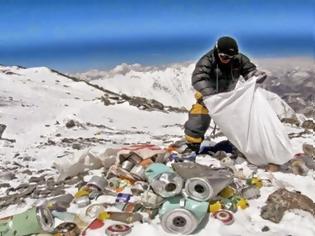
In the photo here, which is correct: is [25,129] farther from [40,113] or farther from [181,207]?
[181,207]

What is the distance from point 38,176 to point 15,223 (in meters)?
2.44

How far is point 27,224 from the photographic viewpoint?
4.72m

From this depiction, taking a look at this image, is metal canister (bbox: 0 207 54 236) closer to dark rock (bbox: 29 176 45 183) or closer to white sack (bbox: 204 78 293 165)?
dark rock (bbox: 29 176 45 183)

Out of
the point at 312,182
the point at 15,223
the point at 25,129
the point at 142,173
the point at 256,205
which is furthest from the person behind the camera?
the point at 25,129

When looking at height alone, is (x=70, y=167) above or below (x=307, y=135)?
above

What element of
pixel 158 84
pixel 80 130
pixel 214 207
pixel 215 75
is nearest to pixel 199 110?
pixel 215 75

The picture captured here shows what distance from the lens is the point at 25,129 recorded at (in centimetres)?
1188

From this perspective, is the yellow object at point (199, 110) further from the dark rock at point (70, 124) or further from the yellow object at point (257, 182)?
the dark rock at point (70, 124)

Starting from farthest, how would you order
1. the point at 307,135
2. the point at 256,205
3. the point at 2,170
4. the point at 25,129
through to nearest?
1. the point at 25,129
2. the point at 307,135
3. the point at 2,170
4. the point at 256,205

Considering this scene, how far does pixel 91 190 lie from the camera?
18.2 ft

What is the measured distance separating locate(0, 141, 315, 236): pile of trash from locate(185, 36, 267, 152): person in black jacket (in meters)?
0.62

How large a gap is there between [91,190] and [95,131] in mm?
6803

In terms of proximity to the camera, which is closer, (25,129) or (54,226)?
(54,226)

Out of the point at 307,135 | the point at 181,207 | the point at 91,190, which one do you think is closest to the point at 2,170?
the point at 91,190
